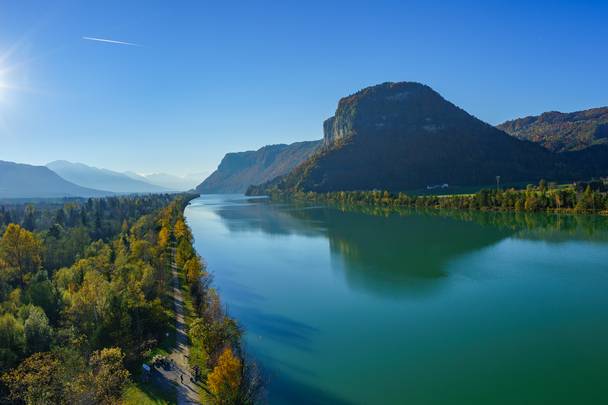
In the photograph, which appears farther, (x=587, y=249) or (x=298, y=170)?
(x=298, y=170)

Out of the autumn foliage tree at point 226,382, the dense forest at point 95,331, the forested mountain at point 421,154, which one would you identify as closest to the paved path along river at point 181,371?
the dense forest at point 95,331

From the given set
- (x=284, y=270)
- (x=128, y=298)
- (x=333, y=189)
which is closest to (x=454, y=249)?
(x=284, y=270)

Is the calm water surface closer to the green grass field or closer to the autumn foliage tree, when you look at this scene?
the autumn foliage tree

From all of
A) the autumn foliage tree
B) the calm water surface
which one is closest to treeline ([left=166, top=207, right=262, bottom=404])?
the autumn foliage tree

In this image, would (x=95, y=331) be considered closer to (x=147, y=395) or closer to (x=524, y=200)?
(x=147, y=395)

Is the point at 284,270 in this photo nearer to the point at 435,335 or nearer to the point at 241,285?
the point at 241,285
